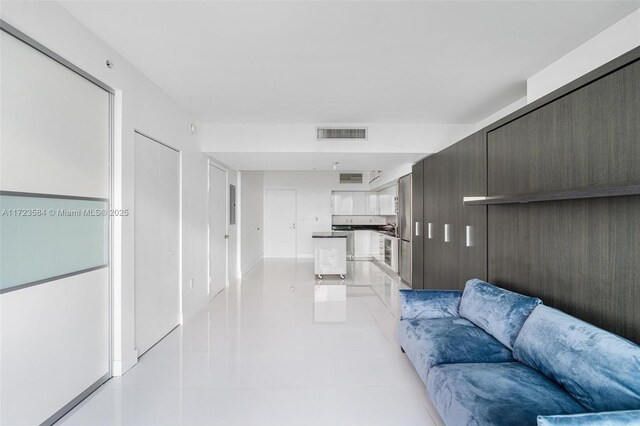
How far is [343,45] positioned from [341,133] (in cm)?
206

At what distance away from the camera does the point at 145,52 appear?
251 centimetres

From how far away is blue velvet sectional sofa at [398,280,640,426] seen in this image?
1.38 metres

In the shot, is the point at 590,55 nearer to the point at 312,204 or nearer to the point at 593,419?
the point at 593,419

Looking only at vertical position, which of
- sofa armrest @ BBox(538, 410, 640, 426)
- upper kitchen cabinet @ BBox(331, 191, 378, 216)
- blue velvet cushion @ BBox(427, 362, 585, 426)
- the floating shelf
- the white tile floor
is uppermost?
upper kitchen cabinet @ BBox(331, 191, 378, 216)

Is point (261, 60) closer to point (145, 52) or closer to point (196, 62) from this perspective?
point (196, 62)

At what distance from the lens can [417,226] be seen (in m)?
4.97

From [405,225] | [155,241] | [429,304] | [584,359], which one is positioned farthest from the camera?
[405,225]

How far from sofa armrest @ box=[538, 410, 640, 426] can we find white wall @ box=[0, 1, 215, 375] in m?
2.93

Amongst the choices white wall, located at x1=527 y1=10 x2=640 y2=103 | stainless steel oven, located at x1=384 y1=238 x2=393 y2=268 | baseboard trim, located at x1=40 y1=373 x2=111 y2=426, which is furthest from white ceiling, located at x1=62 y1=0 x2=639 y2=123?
stainless steel oven, located at x1=384 y1=238 x2=393 y2=268

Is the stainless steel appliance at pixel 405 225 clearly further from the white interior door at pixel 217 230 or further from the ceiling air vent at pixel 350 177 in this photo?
the white interior door at pixel 217 230

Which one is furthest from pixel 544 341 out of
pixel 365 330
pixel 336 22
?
pixel 336 22

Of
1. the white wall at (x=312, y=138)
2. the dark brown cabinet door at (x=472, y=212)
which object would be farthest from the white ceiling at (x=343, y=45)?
the white wall at (x=312, y=138)

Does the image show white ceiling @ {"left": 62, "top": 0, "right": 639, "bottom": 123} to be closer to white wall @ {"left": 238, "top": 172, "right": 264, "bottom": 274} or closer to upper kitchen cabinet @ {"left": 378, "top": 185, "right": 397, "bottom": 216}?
white wall @ {"left": 238, "top": 172, "right": 264, "bottom": 274}

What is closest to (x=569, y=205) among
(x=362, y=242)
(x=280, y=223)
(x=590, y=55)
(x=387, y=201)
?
(x=590, y=55)
